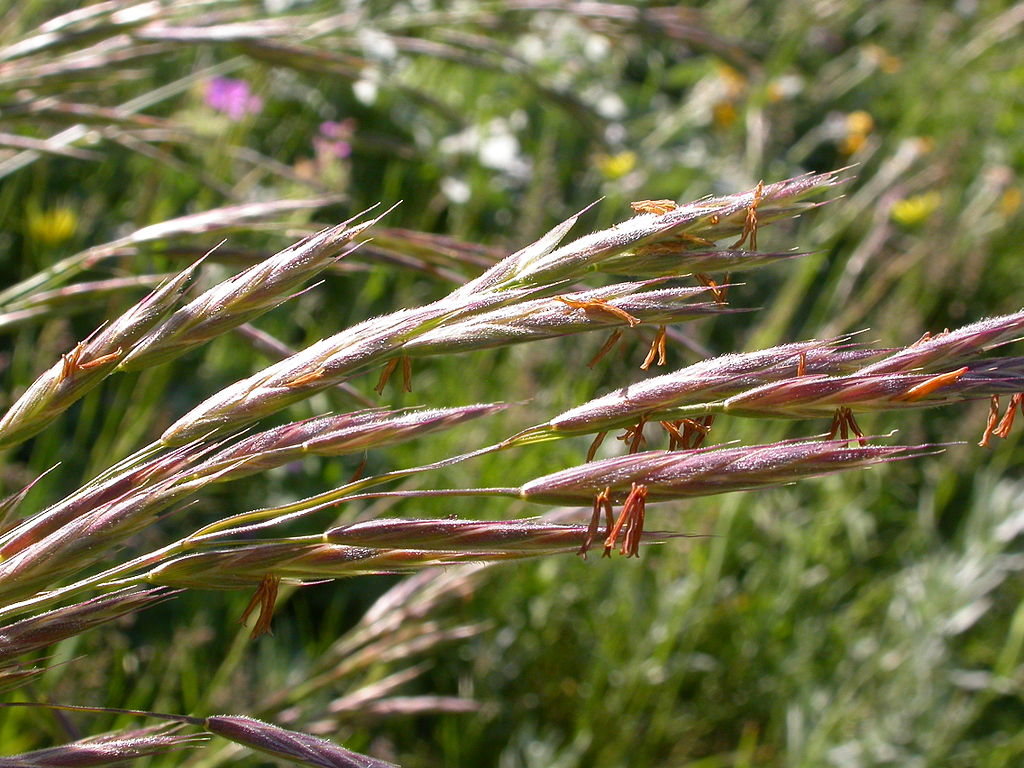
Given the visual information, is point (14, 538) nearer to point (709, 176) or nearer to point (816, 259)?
point (816, 259)

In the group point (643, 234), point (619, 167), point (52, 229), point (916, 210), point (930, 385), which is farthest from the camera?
point (916, 210)

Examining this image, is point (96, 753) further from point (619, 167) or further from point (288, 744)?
point (619, 167)

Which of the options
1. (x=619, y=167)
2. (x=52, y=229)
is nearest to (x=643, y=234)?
(x=52, y=229)

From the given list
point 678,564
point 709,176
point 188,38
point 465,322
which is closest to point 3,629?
point 465,322

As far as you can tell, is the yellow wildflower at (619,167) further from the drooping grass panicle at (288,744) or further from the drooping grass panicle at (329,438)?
the drooping grass panicle at (288,744)

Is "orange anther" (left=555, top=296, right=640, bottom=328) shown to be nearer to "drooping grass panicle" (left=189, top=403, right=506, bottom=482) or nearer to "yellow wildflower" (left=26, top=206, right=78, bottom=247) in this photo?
"drooping grass panicle" (left=189, top=403, right=506, bottom=482)

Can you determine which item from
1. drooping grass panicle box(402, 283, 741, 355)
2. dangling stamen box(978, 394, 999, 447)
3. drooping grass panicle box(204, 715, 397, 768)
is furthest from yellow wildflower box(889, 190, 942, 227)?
drooping grass panicle box(204, 715, 397, 768)

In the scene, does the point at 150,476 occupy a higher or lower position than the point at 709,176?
higher

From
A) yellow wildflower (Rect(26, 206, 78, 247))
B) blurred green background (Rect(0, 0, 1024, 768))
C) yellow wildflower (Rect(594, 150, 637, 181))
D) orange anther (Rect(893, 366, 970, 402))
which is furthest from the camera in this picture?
yellow wildflower (Rect(594, 150, 637, 181))

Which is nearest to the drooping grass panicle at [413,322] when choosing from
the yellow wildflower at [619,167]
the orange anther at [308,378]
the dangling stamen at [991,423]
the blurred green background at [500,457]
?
the orange anther at [308,378]
